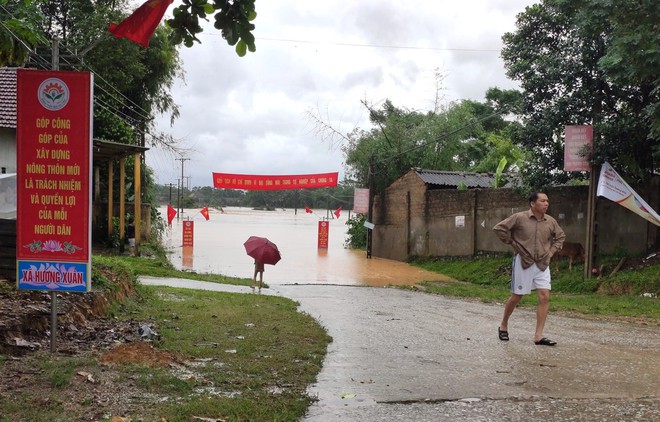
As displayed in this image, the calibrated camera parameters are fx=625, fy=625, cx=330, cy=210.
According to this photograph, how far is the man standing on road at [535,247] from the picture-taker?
6.97m

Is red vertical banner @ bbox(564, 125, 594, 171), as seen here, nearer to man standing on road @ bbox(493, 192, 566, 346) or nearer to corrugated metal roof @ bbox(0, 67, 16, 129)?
man standing on road @ bbox(493, 192, 566, 346)

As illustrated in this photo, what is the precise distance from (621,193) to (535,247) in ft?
29.1

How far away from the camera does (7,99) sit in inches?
785

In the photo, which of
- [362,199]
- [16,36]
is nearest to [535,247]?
[16,36]

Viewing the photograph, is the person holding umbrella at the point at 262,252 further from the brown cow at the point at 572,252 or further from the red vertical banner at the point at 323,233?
the red vertical banner at the point at 323,233

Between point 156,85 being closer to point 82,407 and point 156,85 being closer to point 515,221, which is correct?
point 515,221

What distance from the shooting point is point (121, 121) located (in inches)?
962

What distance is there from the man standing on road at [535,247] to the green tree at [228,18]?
142 inches

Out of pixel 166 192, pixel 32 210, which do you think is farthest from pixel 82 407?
pixel 166 192

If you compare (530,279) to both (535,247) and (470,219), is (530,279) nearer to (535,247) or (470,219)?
(535,247)

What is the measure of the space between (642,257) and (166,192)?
79704 millimetres

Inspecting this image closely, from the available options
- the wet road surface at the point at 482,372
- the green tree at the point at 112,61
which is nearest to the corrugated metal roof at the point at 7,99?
the green tree at the point at 112,61

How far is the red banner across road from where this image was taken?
33.6 meters

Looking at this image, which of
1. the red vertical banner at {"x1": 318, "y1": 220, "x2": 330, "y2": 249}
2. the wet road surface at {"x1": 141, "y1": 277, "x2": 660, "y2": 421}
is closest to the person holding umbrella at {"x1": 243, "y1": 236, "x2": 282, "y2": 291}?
the wet road surface at {"x1": 141, "y1": 277, "x2": 660, "y2": 421}
